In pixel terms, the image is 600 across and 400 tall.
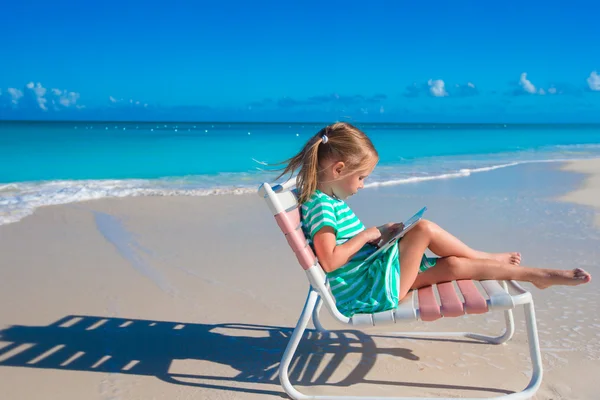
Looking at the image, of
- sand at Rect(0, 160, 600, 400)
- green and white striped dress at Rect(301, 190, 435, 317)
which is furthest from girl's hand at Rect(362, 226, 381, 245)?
sand at Rect(0, 160, 600, 400)

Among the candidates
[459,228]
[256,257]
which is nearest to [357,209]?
[459,228]

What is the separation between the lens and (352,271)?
10.3ft

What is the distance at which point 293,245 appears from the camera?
279 centimetres

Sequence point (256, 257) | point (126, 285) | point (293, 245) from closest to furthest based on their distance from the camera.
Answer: point (293, 245) → point (126, 285) → point (256, 257)

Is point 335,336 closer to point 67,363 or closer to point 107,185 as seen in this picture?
point 67,363

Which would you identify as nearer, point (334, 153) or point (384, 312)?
point (384, 312)

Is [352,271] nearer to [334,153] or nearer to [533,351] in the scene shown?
[334,153]

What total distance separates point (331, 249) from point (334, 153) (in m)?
0.49

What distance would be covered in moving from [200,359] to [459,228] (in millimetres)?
4211

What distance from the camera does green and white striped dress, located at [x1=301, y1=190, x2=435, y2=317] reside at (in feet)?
9.78

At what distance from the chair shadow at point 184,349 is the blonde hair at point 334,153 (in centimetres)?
97

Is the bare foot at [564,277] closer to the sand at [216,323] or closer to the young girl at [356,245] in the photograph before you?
the young girl at [356,245]

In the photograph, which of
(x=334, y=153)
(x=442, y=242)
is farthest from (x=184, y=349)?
(x=442, y=242)

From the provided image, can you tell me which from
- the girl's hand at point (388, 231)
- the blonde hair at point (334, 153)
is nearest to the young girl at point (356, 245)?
the blonde hair at point (334, 153)
